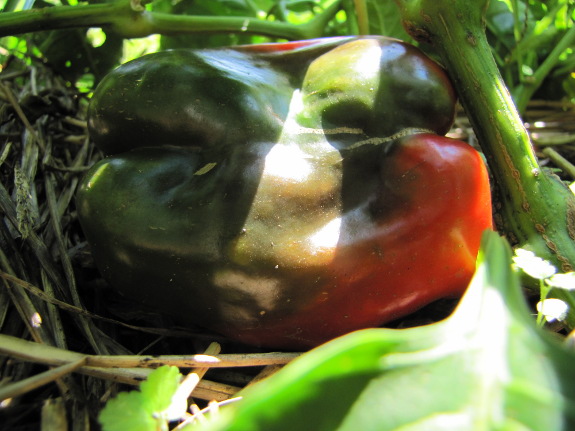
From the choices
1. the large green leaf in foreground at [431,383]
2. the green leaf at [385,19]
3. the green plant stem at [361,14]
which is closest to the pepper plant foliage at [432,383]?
the large green leaf in foreground at [431,383]

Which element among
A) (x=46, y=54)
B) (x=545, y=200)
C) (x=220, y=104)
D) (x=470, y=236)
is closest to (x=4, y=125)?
(x=46, y=54)

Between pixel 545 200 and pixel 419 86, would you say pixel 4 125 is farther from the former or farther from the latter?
pixel 545 200

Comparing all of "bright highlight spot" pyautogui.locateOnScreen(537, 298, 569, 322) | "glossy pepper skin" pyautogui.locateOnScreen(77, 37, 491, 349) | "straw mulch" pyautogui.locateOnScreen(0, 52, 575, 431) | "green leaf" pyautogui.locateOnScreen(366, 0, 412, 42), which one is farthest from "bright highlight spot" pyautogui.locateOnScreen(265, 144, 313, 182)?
"green leaf" pyautogui.locateOnScreen(366, 0, 412, 42)

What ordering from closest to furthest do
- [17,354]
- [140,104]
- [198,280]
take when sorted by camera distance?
[17,354] < [198,280] < [140,104]

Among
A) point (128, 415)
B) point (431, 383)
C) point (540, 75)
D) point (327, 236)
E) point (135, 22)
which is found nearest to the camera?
point (431, 383)

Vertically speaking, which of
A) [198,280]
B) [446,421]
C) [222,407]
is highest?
[446,421]

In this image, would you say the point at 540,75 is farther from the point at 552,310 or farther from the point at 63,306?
the point at 63,306

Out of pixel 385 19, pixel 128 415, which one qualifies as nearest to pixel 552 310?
pixel 128 415

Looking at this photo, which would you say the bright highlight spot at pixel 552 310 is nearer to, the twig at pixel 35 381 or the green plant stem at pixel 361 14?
the twig at pixel 35 381
